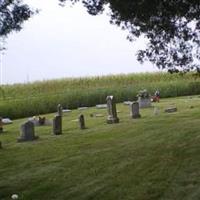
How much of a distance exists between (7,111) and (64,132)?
48.0ft

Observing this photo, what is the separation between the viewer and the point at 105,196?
31.5 ft

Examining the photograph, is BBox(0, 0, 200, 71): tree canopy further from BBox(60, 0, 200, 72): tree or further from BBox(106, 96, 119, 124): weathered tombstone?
BBox(106, 96, 119, 124): weathered tombstone

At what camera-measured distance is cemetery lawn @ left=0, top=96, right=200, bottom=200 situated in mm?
9883

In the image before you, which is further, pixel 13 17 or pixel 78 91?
pixel 78 91

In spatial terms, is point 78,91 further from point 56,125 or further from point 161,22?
point 161,22

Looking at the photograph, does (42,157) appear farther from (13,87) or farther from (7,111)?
(13,87)

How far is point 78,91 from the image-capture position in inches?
1667

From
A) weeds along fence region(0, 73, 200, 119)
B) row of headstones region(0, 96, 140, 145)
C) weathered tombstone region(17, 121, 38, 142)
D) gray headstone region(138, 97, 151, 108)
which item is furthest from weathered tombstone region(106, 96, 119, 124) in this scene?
weeds along fence region(0, 73, 200, 119)

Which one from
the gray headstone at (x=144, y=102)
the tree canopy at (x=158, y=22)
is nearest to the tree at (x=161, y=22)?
the tree canopy at (x=158, y=22)

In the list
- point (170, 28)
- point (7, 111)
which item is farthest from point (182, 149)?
point (7, 111)

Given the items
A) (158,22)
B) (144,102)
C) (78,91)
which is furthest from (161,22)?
(78,91)

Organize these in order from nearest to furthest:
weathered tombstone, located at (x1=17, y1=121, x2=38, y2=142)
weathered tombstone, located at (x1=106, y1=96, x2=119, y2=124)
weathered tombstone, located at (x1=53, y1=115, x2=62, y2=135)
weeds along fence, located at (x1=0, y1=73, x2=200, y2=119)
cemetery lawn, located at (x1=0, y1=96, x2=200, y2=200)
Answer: cemetery lawn, located at (x1=0, y1=96, x2=200, y2=200), weathered tombstone, located at (x1=17, y1=121, x2=38, y2=142), weathered tombstone, located at (x1=53, y1=115, x2=62, y2=135), weathered tombstone, located at (x1=106, y1=96, x2=119, y2=124), weeds along fence, located at (x1=0, y1=73, x2=200, y2=119)

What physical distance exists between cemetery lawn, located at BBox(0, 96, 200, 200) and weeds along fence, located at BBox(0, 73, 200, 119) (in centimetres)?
1682

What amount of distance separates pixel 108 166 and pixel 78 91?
99.3 ft
